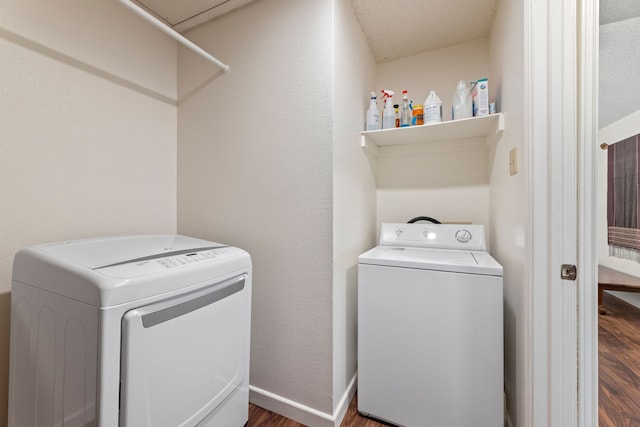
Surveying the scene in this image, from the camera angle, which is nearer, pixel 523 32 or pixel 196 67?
pixel 523 32

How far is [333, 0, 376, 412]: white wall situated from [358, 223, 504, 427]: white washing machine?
0.12 metres

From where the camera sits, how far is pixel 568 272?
2.95ft

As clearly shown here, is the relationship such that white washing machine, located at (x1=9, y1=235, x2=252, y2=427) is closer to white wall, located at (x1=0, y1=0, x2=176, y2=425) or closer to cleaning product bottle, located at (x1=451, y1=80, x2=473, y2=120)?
white wall, located at (x1=0, y1=0, x2=176, y2=425)

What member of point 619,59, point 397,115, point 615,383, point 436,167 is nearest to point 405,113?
point 397,115

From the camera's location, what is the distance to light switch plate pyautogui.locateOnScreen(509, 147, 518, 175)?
1.14 meters

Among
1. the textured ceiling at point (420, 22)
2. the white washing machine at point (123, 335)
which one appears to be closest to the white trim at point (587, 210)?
the textured ceiling at point (420, 22)

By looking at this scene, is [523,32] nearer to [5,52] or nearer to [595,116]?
[595,116]

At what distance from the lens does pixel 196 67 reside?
1.71m

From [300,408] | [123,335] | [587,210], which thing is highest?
[587,210]

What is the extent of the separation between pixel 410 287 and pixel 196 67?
6.25ft

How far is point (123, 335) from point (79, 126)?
3.81 feet

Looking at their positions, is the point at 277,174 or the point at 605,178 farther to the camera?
the point at 605,178

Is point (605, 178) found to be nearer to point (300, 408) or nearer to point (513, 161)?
point (513, 161)

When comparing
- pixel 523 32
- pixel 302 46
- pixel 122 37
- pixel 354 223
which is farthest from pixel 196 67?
pixel 523 32
